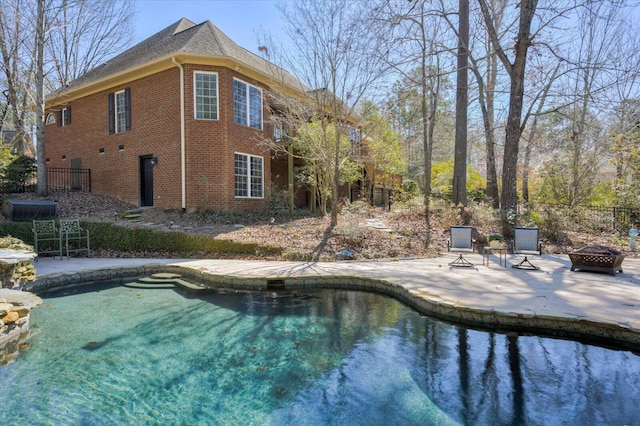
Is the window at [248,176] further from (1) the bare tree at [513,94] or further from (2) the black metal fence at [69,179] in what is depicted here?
(1) the bare tree at [513,94]

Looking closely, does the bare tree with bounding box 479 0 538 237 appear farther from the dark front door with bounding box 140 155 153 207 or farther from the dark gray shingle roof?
the dark front door with bounding box 140 155 153 207

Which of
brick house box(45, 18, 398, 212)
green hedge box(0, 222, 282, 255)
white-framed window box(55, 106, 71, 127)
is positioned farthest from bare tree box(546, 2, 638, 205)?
white-framed window box(55, 106, 71, 127)

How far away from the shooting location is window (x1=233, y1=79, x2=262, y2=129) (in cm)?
1277

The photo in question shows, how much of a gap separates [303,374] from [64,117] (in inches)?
735

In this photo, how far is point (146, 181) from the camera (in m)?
13.4

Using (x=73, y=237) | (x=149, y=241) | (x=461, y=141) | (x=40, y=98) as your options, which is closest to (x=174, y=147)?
A: (x=149, y=241)

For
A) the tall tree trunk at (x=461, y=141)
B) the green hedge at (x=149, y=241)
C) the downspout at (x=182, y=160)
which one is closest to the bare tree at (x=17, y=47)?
the downspout at (x=182, y=160)

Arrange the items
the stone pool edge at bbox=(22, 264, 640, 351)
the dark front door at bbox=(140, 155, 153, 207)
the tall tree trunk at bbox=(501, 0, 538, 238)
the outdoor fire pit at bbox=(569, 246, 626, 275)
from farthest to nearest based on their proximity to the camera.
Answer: the dark front door at bbox=(140, 155, 153, 207) < the tall tree trunk at bbox=(501, 0, 538, 238) < the outdoor fire pit at bbox=(569, 246, 626, 275) < the stone pool edge at bbox=(22, 264, 640, 351)

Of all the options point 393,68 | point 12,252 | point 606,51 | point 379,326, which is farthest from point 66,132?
point 606,51

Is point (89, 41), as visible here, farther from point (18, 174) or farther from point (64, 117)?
point (18, 174)

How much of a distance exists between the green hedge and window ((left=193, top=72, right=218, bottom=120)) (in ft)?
15.4

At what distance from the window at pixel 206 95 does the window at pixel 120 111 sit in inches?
140

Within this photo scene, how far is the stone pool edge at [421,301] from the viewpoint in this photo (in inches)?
156

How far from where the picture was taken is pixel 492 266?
7.34m
